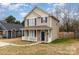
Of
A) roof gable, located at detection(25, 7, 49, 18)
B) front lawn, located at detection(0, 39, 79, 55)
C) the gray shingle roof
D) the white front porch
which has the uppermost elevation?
roof gable, located at detection(25, 7, 49, 18)

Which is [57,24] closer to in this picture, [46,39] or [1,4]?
[46,39]

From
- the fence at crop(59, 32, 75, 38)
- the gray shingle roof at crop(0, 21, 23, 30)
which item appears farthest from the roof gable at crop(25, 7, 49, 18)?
the fence at crop(59, 32, 75, 38)

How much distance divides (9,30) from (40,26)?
0.55 metres

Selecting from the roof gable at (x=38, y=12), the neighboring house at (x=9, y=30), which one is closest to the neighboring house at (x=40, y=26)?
the roof gable at (x=38, y=12)

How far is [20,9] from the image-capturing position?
588cm

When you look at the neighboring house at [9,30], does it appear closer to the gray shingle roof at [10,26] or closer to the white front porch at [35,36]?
the gray shingle roof at [10,26]

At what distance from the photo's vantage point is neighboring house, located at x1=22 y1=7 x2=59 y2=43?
5863 millimetres

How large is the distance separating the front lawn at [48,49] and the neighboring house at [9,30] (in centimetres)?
21

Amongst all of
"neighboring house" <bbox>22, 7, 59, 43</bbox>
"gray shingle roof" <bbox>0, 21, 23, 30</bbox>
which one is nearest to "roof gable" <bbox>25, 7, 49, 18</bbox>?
"neighboring house" <bbox>22, 7, 59, 43</bbox>

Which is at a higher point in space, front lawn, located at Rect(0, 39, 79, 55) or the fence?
the fence

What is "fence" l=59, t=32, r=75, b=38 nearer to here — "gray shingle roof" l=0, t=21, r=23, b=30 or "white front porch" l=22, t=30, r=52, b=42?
"white front porch" l=22, t=30, r=52, b=42

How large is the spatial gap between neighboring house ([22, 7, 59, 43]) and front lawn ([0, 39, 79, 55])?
125 mm

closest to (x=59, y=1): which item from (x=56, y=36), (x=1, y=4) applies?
(x=56, y=36)

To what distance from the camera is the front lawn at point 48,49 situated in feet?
19.1
